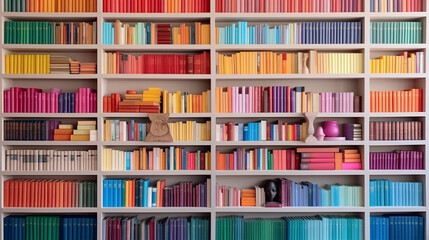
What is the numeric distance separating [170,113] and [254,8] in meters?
1.26

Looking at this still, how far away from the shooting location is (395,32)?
453 centimetres

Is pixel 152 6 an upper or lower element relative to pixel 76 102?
upper

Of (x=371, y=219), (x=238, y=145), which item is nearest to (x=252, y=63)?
(x=238, y=145)

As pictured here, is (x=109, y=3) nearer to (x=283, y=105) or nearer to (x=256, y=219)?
(x=283, y=105)

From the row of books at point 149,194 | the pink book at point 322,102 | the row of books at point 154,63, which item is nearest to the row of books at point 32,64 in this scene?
the row of books at point 154,63

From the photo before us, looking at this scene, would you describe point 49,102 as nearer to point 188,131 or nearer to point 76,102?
point 76,102

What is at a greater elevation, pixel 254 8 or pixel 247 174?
pixel 254 8

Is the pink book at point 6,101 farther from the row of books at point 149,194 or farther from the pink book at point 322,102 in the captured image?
the pink book at point 322,102

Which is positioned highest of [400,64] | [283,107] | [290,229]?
[400,64]

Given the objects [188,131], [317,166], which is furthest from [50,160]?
[317,166]

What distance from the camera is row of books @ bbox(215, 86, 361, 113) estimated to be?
452 centimetres

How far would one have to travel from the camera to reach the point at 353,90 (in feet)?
15.6

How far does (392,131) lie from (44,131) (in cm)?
325

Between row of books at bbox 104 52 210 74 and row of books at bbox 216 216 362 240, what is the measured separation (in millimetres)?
1445
